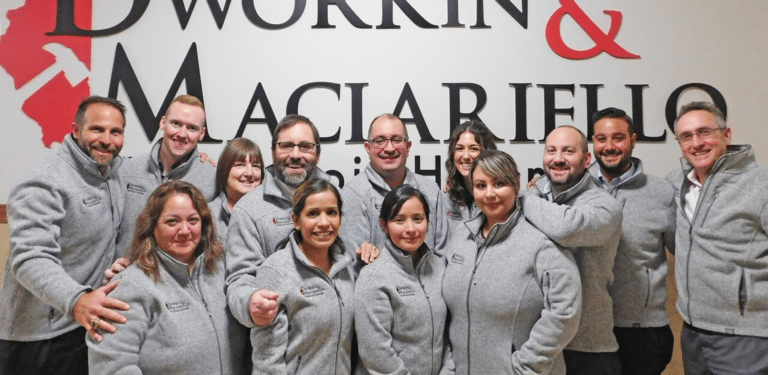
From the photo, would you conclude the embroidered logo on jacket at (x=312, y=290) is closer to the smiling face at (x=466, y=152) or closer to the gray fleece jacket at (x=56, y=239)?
the gray fleece jacket at (x=56, y=239)

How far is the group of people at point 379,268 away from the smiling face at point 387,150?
14 millimetres

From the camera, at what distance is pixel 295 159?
111 inches

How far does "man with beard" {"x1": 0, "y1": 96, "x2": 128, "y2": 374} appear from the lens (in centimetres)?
240

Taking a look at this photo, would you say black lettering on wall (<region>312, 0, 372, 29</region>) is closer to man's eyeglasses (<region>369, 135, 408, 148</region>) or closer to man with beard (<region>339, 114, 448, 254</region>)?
man with beard (<region>339, 114, 448, 254</region>)

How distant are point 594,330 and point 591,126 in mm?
1712

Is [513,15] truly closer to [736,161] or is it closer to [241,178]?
[736,161]

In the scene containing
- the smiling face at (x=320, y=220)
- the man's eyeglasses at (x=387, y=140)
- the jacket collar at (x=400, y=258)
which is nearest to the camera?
Result: the smiling face at (x=320, y=220)

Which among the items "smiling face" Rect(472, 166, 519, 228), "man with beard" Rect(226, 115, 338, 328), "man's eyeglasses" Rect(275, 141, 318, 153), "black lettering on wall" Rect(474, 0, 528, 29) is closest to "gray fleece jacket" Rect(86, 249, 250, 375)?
"man with beard" Rect(226, 115, 338, 328)

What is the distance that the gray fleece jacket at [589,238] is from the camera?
243 cm

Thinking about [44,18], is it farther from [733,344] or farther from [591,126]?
[733,344]

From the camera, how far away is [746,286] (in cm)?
259

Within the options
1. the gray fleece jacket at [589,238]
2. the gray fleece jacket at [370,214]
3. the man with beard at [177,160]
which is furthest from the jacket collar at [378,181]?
the man with beard at [177,160]

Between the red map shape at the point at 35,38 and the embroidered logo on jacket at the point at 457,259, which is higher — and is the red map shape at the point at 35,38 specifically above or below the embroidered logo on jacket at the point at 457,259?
above

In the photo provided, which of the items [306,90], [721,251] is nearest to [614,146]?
[721,251]
